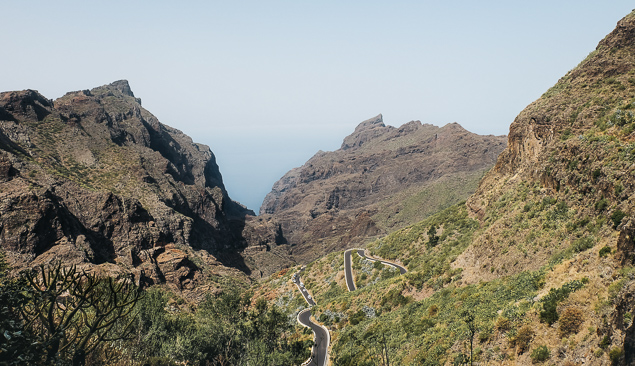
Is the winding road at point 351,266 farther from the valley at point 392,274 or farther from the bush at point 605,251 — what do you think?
the bush at point 605,251

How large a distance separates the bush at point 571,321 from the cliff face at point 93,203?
225 feet

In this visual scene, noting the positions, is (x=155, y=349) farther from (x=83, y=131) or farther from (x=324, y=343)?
(x=83, y=131)

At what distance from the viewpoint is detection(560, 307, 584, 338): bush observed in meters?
19.3

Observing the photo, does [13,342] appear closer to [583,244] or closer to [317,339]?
[583,244]

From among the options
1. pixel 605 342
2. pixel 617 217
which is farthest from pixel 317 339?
pixel 605 342

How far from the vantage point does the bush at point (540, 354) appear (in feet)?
63.8

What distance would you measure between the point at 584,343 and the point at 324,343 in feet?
104

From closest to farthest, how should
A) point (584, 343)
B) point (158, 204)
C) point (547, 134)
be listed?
1. point (584, 343)
2. point (547, 134)
3. point (158, 204)

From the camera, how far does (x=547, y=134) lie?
43.2 m

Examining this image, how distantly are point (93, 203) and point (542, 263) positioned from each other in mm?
93725

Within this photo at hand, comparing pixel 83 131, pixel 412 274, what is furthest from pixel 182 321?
pixel 83 131

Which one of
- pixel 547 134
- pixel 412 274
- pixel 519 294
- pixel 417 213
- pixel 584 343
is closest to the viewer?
pixel 584 343

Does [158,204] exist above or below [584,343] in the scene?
above

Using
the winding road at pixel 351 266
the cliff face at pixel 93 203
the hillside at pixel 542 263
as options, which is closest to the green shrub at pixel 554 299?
the hillside at pixel 542 263
